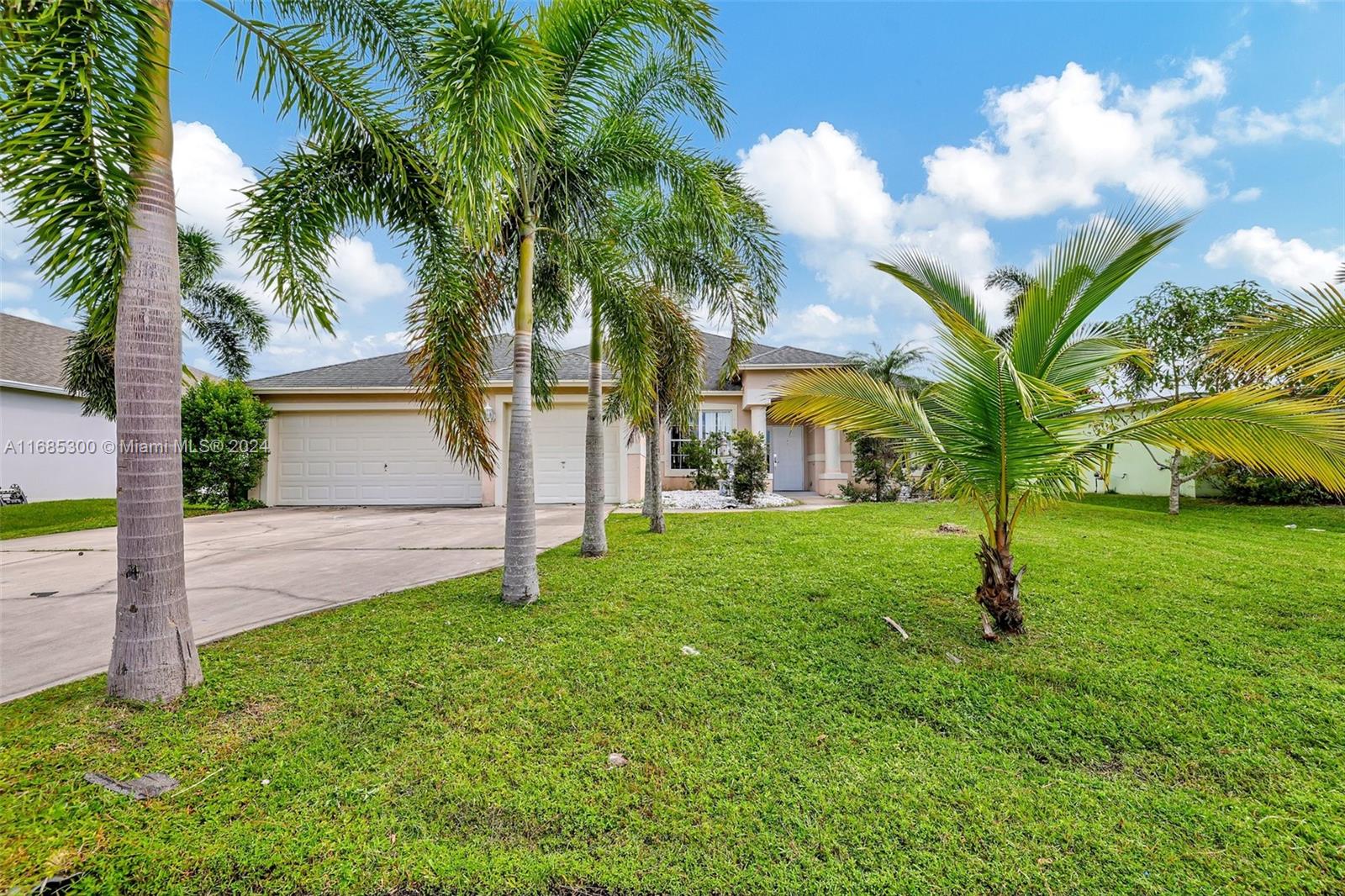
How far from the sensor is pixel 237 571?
6422mm

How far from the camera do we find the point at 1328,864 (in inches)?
80.5

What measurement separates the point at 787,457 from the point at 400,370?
11833 mm

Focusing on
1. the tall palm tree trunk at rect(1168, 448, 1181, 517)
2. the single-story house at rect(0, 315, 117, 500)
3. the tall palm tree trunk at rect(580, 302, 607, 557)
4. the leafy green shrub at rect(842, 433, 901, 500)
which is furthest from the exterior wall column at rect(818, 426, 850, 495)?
the single-story house at rect(0, 315, 117, 500)

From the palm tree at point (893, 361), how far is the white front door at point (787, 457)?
4.11 m

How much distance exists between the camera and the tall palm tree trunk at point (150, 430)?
9.76 ft

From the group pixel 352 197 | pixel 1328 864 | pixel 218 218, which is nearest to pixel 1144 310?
pixel 1328 864

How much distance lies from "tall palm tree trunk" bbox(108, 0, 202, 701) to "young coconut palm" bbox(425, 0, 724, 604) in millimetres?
1586

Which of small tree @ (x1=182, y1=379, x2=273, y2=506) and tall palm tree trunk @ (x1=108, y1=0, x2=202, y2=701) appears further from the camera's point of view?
small tree @ (x1=182, y1=379, x2=273, y2=506)

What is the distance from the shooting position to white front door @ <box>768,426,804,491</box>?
1678cm

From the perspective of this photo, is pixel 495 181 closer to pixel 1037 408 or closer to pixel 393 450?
pixel 1037 408

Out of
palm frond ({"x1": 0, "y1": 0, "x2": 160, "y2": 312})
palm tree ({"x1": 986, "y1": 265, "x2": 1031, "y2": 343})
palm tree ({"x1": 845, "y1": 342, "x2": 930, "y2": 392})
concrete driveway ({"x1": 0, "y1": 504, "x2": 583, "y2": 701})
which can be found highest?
palm tree ({"x1": 986, "y1": 265, "x2": 1031, "y2": 343})

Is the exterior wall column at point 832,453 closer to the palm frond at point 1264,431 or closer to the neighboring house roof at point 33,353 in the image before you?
the palm frond at point 1264,431

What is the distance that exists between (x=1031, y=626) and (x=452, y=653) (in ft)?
15.2

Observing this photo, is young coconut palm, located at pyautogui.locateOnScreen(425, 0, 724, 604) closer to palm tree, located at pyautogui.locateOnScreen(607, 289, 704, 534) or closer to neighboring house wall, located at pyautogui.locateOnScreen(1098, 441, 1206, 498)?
palm tree, located at pyautogui.locateOnScreen(607, 289, 704, 534)
